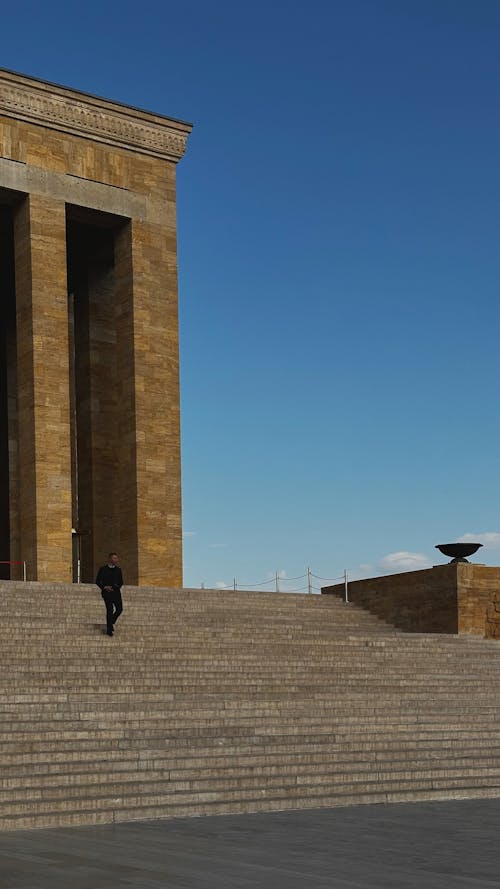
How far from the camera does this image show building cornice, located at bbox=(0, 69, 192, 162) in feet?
90.0

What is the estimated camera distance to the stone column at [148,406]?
27922mm

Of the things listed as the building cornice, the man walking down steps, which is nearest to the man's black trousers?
the man walking down steps

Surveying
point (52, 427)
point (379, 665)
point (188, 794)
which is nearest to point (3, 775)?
point (188, 794)

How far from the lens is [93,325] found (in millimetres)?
30016

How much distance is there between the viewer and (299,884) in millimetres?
7207

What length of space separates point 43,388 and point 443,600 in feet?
31.5

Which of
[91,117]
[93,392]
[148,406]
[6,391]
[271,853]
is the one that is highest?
[91,117]

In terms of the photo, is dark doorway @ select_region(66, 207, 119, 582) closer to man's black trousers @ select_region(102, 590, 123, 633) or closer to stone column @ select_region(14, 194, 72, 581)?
stone column @ select_region(14, 194, 72, 581)

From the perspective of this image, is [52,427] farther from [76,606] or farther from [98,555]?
[76,606]

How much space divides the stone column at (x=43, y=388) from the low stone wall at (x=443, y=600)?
6.92m

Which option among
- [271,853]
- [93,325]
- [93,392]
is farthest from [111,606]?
[93,325]

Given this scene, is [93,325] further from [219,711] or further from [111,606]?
[219,711]

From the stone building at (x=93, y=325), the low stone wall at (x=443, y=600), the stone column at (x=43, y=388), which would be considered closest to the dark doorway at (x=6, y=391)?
the stone building at (x=93, y=325)

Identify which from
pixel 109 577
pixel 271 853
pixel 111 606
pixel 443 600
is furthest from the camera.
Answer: pixel 443 600
